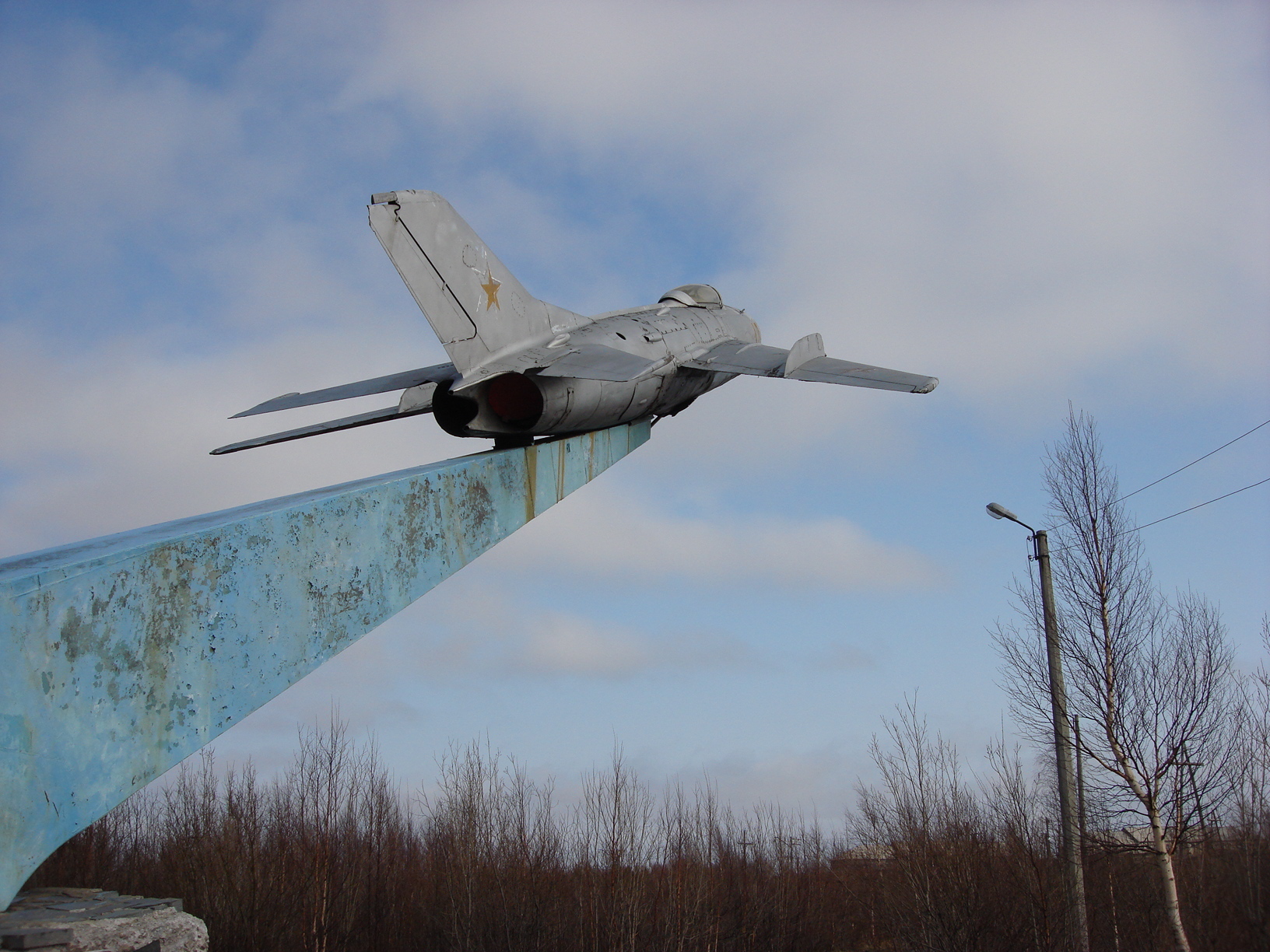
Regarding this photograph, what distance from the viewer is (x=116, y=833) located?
20.0 metres

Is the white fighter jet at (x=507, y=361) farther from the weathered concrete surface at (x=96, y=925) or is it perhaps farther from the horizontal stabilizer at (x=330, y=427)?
the weathered concrete surface at (x=96, y=925)

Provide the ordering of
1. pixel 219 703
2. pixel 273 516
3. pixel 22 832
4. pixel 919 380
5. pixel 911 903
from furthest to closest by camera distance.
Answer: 1. pixel 911 903
2. pixel 919 380
3. pixel 273 516
4. pixel 219 703
5. pixel 22 832

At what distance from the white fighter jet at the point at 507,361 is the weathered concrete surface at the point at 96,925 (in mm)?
3334

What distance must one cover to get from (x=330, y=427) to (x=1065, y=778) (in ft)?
25.9

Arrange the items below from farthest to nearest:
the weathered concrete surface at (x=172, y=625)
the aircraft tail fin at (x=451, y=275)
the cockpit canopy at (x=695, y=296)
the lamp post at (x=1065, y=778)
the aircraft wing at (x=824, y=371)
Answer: the cockpit canopy at (x=695, y=296)
the lamp post at (x=1065, y=778)
the aircraft wing at (x=824, y=371)
the aircraft tail fin at (x=451, y=275)
the weathered concrete surface at (x=172, y=625)

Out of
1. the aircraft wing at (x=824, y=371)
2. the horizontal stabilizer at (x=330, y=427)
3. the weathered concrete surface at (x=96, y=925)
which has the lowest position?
the weathered concrete surface at (x=96, y=925)

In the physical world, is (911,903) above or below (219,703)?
below

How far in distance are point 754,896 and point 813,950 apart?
270 cm

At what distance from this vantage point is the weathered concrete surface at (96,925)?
3744 mm

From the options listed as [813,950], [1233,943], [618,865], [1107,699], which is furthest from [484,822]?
[1233,943]

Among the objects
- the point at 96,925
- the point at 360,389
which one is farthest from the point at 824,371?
the point at 96,925

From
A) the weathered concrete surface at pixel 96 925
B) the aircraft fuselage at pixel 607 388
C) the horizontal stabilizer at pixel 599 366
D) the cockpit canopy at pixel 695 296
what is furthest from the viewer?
the cockpit canopy at pixel 695 296

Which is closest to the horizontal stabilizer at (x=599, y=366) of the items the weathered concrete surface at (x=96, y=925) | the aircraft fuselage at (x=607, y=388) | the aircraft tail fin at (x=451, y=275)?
the aircraft fuselage at (x=607, y=388)

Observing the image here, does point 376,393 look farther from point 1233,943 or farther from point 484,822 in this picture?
point 484,822
